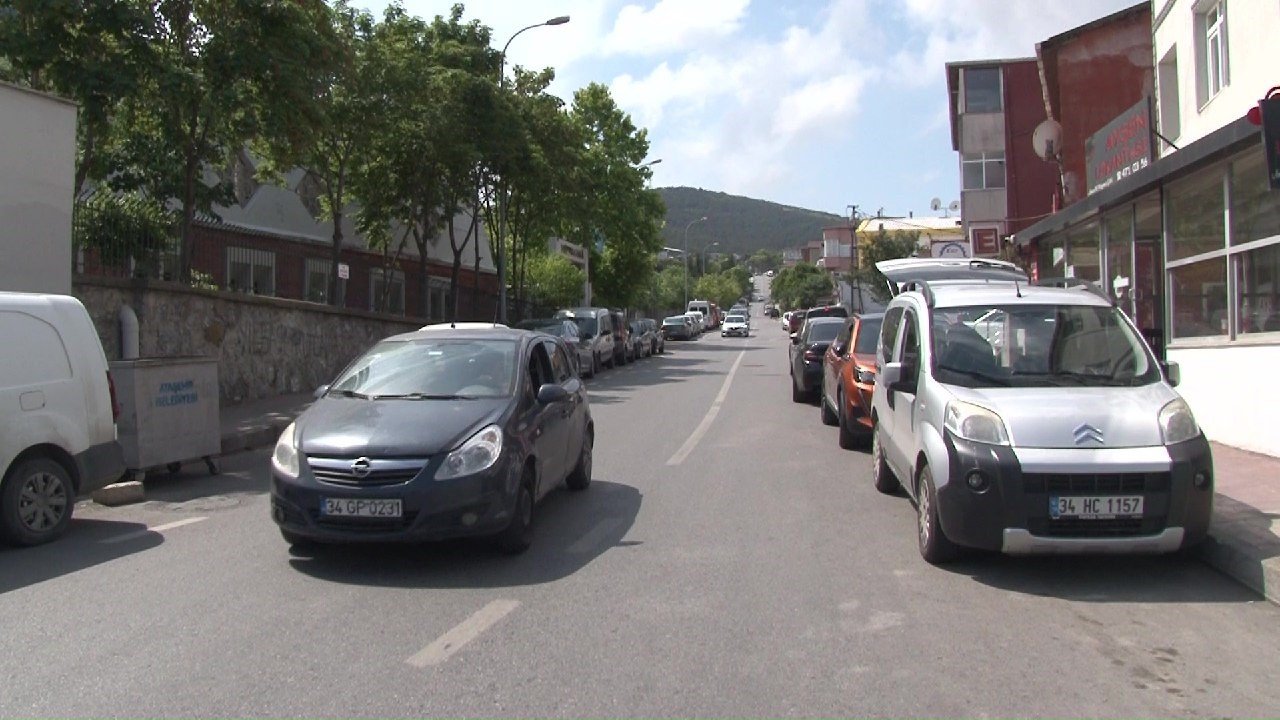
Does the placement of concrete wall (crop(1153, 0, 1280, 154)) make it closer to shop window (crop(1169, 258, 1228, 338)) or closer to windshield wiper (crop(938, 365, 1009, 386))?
shop window (crop(1169, 258, 1228, 338))

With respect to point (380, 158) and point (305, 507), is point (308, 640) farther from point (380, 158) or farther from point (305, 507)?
point (380, 158)

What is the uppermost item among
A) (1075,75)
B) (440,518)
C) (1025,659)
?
(1075,75)

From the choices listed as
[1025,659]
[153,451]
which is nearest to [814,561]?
[1025,659]

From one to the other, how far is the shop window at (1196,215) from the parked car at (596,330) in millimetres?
17357

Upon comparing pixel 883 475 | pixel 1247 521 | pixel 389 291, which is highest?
pixel 389 291

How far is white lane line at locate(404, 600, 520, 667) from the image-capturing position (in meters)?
5.20

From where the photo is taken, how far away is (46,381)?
27.3ft

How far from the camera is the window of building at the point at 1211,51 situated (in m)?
14.9

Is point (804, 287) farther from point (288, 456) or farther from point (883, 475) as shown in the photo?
point (288, 456)

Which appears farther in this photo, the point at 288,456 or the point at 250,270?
the point at 250,270

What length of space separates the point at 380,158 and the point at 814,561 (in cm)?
2324

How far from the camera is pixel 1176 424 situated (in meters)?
6.71

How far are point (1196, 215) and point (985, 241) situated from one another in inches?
536

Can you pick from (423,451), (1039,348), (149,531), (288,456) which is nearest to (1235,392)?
(1039,348)
